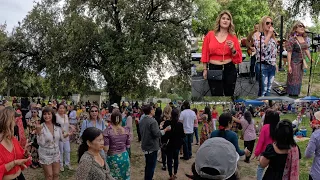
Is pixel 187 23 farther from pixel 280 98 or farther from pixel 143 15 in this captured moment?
pixel 280 98

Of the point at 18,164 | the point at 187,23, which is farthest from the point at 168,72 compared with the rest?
the point at 18,164

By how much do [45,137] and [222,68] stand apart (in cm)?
342

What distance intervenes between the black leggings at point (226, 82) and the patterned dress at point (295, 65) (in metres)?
0.99

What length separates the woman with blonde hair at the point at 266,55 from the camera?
5.99 m

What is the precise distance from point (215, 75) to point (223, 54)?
0.44 meters

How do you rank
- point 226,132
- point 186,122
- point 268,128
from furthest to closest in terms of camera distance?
1. point 186,122
2. point 268,128
3. point 226,132

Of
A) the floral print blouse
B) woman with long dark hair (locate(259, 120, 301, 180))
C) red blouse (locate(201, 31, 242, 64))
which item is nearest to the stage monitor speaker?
red blouse (locate(201, 31, 242, 64))

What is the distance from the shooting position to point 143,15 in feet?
64.2

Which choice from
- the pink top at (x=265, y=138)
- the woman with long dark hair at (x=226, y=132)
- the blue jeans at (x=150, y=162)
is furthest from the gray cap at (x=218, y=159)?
the blue jeans at (x=150, y=162)

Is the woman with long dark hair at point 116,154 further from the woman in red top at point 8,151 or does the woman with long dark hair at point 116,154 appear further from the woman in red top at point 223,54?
the woman in red top at point 223,54

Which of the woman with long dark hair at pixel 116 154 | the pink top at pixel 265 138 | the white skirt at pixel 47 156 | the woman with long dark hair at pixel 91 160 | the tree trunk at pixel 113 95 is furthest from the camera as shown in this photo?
the tree trunk at pixel 113 95

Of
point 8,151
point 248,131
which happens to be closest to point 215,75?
point 248,131

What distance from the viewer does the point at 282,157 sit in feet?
11.6

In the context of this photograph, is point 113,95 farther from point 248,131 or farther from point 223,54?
point 223,54
